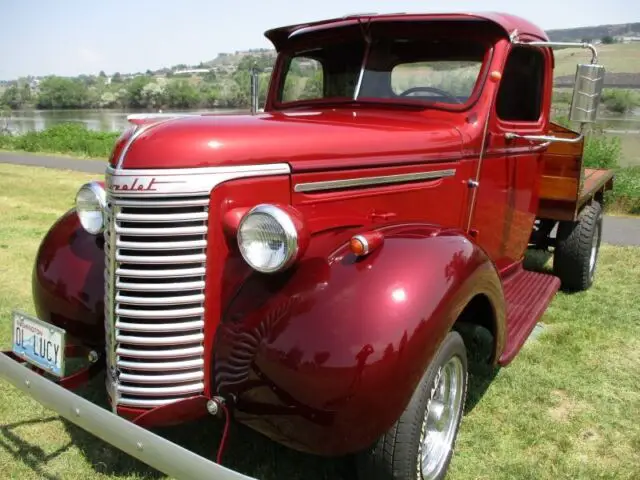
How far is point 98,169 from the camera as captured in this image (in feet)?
46.1

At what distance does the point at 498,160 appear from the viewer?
147 inches

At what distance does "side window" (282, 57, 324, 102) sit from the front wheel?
211 cm

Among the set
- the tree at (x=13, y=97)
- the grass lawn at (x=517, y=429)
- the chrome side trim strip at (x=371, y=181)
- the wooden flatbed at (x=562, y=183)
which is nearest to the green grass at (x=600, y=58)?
the wooden flatbed at (x=562, y=183)

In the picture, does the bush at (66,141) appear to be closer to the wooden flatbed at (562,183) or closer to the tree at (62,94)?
the wooden flatbed at (562,183)

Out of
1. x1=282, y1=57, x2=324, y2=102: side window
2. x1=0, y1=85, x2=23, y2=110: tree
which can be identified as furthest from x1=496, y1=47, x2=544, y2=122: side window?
x1=0, y1=85, x2=23, y2=110: tree

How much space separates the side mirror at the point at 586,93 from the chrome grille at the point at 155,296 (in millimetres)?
2000

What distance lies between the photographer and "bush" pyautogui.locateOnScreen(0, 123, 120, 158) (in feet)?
58.4

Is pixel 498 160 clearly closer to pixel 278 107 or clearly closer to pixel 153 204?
pixel 278 107

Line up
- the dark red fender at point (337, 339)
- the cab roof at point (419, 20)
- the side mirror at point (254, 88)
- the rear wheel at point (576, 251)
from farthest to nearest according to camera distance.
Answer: the rear wheel at point (576, 251) → the side mirror at point (254, 88) → the cab roof at point (419, 20) → the dark red fender at point (337, 339)

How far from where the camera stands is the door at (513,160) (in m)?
3.67

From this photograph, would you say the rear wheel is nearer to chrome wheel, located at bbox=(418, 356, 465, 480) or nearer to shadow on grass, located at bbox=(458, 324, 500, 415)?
shadow on grass, located at bbox=(458, 324, 500, 415)

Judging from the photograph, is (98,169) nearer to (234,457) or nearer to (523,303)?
(523,303)

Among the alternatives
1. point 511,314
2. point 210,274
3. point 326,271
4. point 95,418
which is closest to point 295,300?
point 326,271

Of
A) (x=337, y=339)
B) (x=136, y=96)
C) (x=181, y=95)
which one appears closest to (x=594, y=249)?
(x=337, y=339)
